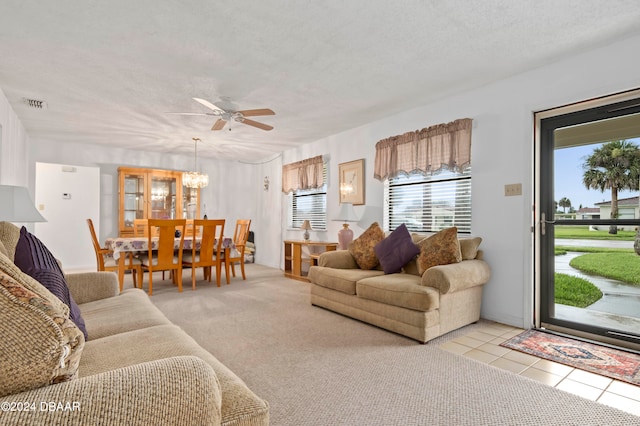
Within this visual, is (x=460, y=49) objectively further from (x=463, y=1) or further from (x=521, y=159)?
(x=521, y=159)

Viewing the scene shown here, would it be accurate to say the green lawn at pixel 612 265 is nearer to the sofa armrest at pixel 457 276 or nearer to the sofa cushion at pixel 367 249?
the sofa armrest at pixel 457 276

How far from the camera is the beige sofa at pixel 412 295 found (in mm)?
2744

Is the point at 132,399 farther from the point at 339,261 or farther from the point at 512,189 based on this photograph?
the point at 512,189

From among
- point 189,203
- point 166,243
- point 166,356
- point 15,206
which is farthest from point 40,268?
point 189,203

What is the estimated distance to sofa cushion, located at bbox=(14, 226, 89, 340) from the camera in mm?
1435

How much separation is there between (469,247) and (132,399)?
3.19 m

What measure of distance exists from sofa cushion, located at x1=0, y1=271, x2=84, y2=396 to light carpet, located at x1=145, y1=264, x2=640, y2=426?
119 centimetres

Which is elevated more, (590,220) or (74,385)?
(590,220)

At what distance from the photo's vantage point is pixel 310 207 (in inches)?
243

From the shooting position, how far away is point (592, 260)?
3.02 metres

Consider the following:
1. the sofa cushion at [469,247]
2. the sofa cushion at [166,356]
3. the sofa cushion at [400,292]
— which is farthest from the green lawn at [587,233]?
the sofa cushion at [166,356]

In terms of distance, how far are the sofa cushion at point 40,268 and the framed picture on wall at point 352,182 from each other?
3.87 m

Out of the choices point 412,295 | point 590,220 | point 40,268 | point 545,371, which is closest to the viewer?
point 40,268

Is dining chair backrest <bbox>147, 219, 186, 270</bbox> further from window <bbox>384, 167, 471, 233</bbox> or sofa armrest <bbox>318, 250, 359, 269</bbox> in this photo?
window <bbox>384, 167, 471, 233</bbox>
